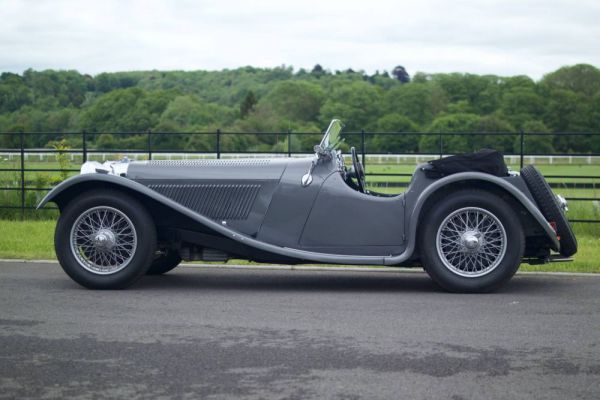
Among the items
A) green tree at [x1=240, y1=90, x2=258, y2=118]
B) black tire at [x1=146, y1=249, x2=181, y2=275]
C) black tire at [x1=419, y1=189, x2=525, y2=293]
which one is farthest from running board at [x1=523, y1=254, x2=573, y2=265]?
green tree at [x1=240, y1=90, x2=258, y2=118]

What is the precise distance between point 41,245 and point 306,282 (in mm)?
4417

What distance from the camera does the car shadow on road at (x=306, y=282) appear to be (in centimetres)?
817

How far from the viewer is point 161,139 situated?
2116 inches

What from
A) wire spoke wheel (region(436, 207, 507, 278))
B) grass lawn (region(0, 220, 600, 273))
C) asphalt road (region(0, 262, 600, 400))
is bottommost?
grass lawn (region(0, 220, 600, 273))

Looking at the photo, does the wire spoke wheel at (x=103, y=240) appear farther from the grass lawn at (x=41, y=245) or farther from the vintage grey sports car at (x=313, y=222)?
the grass lawn at (x=41, y=245)

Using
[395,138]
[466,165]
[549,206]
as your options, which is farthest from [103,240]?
[395,138]

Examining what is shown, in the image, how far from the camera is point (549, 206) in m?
7.92

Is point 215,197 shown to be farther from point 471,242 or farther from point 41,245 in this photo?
point 41,245

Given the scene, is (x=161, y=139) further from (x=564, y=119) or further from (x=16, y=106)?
(x=564, y=119)

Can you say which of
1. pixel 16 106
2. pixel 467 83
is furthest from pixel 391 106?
pixel 16 106

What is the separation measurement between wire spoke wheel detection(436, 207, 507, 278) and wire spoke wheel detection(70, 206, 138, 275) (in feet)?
8.96

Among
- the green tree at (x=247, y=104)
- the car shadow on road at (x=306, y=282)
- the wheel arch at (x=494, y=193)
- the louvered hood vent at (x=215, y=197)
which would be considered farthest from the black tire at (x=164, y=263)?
the green tree at (x=247, y=104)

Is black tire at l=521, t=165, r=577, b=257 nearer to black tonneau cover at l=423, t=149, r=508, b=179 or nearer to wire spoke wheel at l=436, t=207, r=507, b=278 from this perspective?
black tonneau cover at l=423, t=149, r=508, b=179

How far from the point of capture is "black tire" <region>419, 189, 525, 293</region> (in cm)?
770
